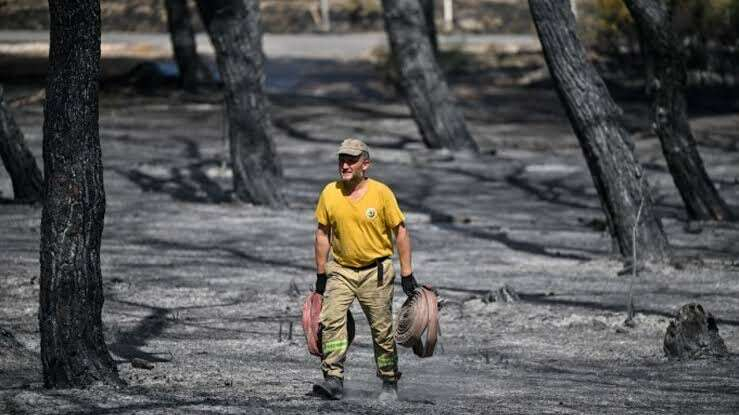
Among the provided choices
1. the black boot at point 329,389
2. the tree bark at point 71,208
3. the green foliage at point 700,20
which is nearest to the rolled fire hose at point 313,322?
the black boot at point 329,389

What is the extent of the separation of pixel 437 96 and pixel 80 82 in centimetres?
1613

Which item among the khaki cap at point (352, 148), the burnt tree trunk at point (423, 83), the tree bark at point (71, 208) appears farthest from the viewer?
the burnt tree trunk at point (423, 83)

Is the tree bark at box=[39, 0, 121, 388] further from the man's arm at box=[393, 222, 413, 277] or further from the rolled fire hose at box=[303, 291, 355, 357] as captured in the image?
the man's arm at box=[393, 222, 413, 277]

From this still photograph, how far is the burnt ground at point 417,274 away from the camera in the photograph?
876 centimetres

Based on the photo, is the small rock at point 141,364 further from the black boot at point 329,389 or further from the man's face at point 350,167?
the man's face at point 350,167

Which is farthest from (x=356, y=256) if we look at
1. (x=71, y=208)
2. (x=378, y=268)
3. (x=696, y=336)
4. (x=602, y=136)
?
(x=602, y=136)

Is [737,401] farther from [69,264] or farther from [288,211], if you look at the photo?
[288,211]

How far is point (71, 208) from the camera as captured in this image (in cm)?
820

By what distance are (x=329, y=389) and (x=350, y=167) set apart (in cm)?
125

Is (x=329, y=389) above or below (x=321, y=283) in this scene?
below

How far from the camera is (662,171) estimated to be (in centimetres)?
2148

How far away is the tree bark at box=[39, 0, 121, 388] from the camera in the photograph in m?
8.20

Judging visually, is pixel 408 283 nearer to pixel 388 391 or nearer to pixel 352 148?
pixel 388 391

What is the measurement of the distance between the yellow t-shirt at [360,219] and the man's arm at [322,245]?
0.20 ft
